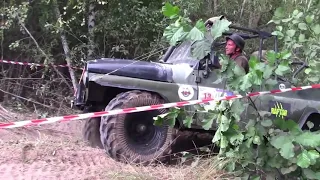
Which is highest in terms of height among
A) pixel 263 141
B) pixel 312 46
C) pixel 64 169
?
pixel 312 46

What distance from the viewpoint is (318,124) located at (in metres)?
6.22

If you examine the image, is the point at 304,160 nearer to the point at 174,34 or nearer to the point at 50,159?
the point at 174,34

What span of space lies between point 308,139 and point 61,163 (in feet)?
9.22

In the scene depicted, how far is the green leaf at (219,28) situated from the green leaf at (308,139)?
1204mm

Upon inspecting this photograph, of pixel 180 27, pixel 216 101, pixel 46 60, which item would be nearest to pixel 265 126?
pixel 216 101

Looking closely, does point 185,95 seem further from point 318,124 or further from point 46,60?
point 46,60

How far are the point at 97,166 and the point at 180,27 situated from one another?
207cm

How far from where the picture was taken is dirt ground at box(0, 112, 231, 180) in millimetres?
5215

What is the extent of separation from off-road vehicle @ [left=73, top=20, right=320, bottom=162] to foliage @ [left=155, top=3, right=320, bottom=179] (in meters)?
0.92

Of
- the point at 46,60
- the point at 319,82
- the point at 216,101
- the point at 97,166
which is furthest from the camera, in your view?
the point at 46,60

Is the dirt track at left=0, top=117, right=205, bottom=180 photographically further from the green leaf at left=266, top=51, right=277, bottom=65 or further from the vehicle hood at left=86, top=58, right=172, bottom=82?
the green leaf at left=266, top=51, right=277, bottom=65

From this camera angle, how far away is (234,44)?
6164 millimetres

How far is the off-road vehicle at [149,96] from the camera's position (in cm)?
584

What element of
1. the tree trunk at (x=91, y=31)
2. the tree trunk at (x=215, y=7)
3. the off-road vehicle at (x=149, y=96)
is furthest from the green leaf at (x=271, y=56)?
the tree trunk at (x=215, y=7)
